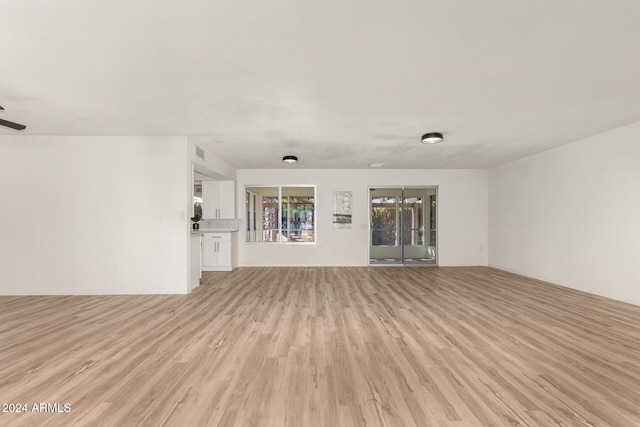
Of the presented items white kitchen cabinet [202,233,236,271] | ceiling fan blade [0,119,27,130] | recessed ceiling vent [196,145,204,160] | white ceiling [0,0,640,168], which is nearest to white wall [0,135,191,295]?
recessed ceiling vent [196,145,204,160]

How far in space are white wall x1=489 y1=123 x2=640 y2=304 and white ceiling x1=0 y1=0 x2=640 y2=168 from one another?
0.68 meters

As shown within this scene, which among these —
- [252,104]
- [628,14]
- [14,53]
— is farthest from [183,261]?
[628,14]

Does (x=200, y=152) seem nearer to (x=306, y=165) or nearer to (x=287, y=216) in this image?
(x=306, y=165)

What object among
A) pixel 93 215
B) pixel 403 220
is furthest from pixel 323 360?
pixel 403 220

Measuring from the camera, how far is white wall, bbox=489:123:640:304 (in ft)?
15.3

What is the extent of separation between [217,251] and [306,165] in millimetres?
3092

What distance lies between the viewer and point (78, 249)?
17.4 feet

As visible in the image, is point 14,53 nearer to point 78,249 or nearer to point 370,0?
point 370,0

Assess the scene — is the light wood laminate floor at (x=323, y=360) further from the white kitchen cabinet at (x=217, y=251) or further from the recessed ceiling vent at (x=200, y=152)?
the white kitchen cabinet at (x=217, y=251)

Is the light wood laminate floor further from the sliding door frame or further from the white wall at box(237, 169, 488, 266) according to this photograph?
the sliding door frame

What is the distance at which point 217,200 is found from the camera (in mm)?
8016

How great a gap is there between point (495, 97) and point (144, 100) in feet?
13.1

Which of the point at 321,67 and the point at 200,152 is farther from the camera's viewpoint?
the point at 200,152

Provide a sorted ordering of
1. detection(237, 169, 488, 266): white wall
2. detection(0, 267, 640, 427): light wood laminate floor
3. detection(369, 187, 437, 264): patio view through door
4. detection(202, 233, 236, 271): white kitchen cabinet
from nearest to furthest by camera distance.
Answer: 1. detection(0, 267, 640, 427): light wood laminate floor
2. detection(202, 233, 236, 271): white kitchen cabinet
3. detection(237, 169, 488, 266): white wall
4. detection(369, 187, 437, 264): patio view through door
